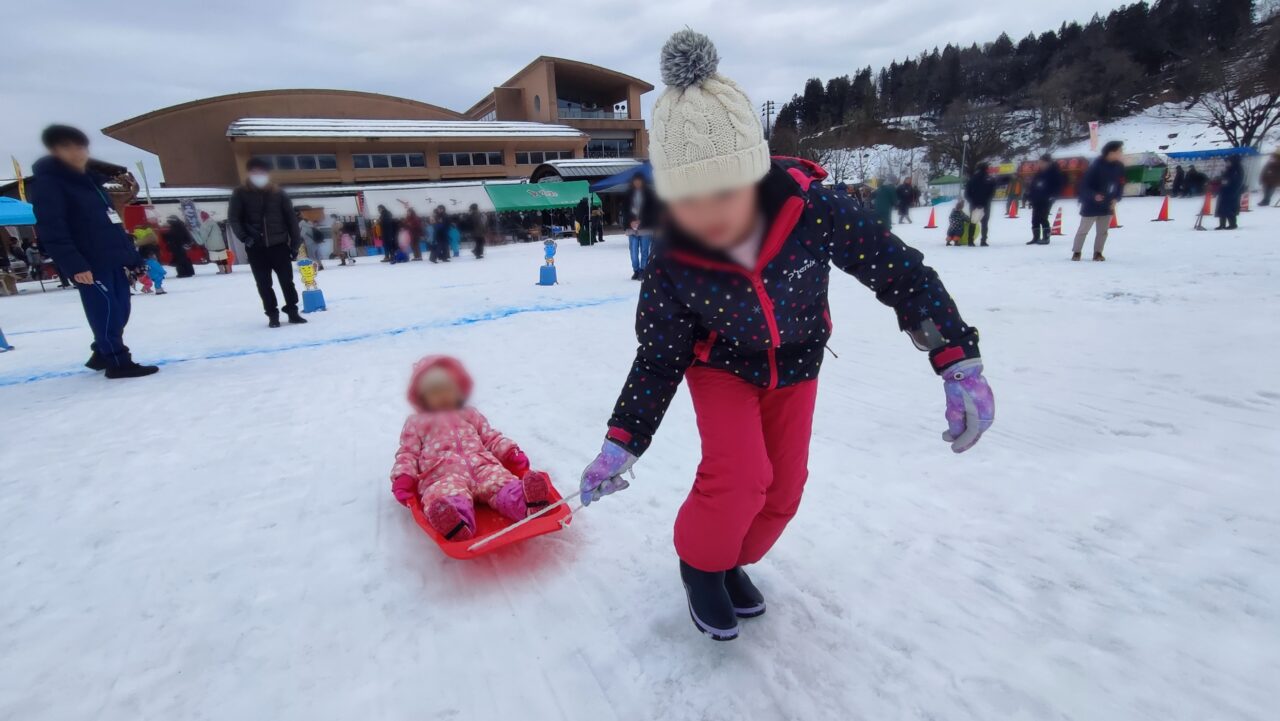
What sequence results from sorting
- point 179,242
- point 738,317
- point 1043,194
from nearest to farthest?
point 738,317 < point 1043,194 < point 179,242

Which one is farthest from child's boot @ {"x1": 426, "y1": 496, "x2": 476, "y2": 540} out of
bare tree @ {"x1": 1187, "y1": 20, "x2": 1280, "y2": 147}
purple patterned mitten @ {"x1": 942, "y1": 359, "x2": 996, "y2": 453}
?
bare tree @ {"x1": 1187, "y1": 20, "x2": 1280, "y2": 147}

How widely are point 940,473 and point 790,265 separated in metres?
1.65

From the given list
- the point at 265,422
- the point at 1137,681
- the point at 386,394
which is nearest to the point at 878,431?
the point at 1137,681

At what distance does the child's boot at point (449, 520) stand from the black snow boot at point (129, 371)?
4412 millimetres

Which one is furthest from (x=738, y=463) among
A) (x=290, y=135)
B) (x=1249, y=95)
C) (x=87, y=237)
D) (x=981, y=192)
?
(x=1249, y=95)

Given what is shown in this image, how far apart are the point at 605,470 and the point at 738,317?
56 cm

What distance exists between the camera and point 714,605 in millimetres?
1587

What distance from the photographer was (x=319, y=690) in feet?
5.09

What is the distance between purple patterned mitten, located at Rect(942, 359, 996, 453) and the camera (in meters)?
1.52

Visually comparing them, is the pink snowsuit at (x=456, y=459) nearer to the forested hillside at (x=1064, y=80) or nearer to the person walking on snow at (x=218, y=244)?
the person walking on snow at (x=218, y=244)

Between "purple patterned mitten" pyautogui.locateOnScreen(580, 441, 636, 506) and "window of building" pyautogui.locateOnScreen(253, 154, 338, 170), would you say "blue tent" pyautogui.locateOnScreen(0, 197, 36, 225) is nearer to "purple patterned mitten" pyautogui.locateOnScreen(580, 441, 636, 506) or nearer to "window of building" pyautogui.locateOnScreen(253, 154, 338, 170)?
"window of building" pyautogui.locateOnScreen(253, 154, 338, 170)

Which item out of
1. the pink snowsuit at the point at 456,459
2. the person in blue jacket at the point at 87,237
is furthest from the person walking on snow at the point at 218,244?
the pink snowsuit at the point at 456,459

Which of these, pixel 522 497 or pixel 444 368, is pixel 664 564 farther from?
pixel 444 368

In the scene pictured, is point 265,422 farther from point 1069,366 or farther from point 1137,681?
point 1069,366
